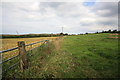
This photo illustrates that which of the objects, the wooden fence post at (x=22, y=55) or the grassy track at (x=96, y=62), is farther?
the wooden fence post at (x=22, y=55)

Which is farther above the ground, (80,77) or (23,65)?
(23,65)

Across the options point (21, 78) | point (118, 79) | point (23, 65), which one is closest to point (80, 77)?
point (118, 79)

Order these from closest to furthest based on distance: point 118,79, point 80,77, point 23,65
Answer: point 118,79 < point 80,77 < point 23,65

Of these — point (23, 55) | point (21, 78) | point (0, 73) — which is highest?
point (23, 55)

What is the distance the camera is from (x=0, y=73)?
350 cm

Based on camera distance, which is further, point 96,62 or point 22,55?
point 96,62

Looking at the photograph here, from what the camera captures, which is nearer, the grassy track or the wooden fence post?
the grassy track

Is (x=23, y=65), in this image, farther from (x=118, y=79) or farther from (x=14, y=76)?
(x=118, y=79)

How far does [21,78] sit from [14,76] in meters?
0.43

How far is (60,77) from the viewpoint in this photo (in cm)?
348

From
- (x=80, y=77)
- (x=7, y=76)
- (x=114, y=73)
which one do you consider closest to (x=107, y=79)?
(x=114, y=73)

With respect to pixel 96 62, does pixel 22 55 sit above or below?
above

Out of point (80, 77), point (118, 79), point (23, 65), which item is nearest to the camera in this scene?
point (118, 79)

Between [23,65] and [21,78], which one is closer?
[21,78]
